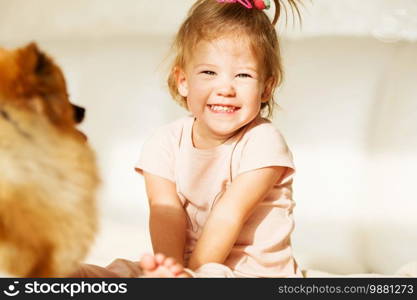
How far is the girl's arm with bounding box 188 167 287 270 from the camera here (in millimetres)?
1016

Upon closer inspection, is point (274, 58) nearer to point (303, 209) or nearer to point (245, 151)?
point (245, 151)

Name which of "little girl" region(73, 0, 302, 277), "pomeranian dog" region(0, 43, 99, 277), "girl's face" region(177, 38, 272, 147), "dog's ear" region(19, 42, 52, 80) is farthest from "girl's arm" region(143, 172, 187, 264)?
"dog's ear" region(19, 42, 52, 80)

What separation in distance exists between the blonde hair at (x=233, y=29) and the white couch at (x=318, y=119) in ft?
0.83

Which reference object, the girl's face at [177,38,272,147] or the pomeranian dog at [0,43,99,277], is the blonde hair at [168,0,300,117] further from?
the pomeranian dog at [0,43,99,277]

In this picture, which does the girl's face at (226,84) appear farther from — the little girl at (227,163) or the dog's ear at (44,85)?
the dog's ear at (44,85)

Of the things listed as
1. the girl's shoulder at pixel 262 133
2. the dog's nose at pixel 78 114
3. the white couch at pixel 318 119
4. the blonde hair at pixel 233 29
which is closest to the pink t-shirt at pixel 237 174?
the girl's shoulder at pixel 262 133

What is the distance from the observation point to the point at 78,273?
86 cm

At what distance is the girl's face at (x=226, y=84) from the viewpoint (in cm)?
106

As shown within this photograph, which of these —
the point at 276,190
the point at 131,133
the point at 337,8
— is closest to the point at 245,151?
the point at 276,190

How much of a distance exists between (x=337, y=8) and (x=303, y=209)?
0.46m

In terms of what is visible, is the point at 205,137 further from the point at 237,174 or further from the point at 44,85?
the point at 44,85

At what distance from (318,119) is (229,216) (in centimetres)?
53

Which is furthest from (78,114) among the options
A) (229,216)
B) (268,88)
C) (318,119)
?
(318,119)

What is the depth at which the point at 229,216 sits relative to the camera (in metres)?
1.02
